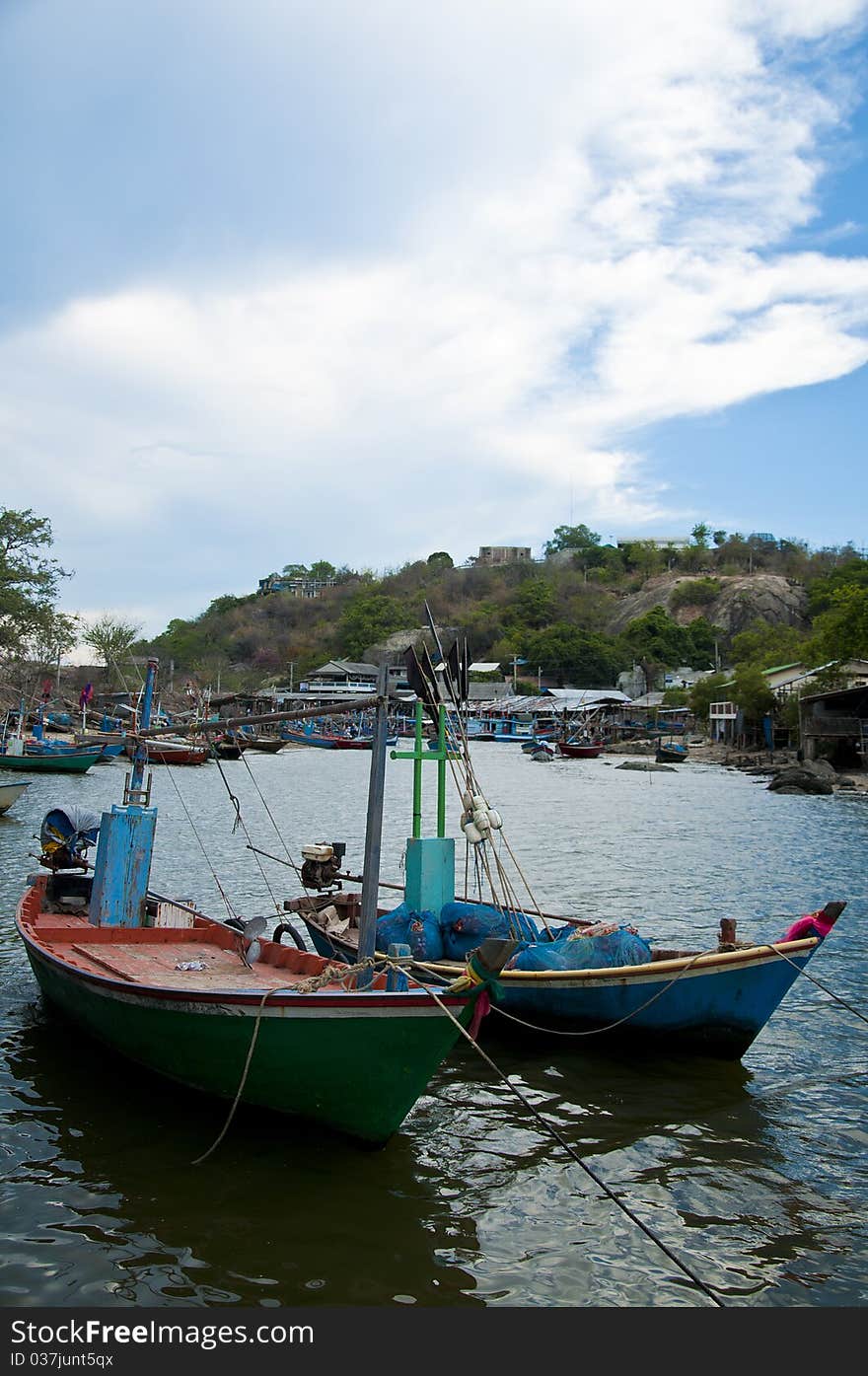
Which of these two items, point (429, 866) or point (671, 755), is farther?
point (671, 755)

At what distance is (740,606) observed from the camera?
4801 inches

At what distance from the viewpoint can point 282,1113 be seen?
7.26 meters

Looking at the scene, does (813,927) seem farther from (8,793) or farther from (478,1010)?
(8,793)

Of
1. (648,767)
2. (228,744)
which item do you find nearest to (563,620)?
(648,767)

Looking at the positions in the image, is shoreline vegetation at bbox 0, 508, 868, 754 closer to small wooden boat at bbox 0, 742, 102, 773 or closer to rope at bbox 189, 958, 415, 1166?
small wooden boat at bbox 0, 742, 102, 773

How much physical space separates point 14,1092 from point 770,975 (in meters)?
6.83

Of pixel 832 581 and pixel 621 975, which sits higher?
pixel 832 581

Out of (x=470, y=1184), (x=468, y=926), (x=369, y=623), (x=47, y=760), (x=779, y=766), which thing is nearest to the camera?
(x=470, y=1184)

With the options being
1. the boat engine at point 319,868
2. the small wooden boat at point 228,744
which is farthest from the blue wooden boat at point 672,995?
the boat engine at point 319,868

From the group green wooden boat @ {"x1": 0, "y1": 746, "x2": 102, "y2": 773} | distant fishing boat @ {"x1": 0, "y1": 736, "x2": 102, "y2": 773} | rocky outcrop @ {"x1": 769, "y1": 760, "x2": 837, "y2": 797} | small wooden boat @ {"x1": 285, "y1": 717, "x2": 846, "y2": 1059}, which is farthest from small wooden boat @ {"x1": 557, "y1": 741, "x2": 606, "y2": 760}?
small wooden boat @ {"x1": 285, "y1": 717, "x2": 846, "y2": 1059}

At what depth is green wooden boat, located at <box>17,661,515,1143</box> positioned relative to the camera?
255 inches

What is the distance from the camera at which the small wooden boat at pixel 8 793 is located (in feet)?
90.8

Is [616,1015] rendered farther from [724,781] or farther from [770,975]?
[724,781]

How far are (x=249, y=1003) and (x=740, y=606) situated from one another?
402ft
